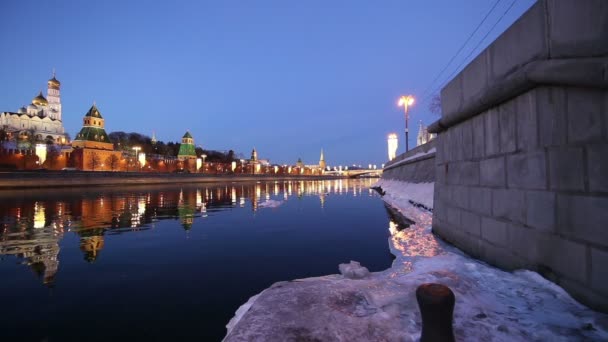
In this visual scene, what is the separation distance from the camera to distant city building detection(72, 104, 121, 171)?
7294 centimetres

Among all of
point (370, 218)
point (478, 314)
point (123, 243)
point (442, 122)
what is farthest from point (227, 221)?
point (478, 314)

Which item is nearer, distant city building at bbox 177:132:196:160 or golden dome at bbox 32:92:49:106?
distant city building at bbox 177:132:196:160

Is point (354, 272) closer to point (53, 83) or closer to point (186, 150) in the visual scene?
point (186, 150)

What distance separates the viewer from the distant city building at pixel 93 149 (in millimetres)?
72938

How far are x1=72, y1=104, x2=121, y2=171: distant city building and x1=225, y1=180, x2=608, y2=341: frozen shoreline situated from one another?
8555cm

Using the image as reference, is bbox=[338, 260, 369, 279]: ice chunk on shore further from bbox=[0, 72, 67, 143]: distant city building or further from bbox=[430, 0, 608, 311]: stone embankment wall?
bbox=[0, 72, 67, 143]: distant city building

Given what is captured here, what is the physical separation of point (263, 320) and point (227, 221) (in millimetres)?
9597

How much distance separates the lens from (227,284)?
5.38 metres

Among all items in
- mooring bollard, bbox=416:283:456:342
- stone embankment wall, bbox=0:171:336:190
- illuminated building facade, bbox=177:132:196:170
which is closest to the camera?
mooring bollard, bbox=416:283:456:342

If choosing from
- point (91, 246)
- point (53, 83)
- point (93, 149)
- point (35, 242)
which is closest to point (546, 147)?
point (91, 246)

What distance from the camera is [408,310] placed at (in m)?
3.39

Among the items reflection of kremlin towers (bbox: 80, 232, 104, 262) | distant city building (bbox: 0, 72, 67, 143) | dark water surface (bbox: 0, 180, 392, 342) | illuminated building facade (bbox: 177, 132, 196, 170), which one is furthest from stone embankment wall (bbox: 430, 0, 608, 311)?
distant city building (bbox: 0, 72, 67, 143)

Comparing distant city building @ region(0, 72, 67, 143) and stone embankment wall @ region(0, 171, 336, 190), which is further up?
distant city building @ region(0, 72, 67, 143)

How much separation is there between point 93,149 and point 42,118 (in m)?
74.7
